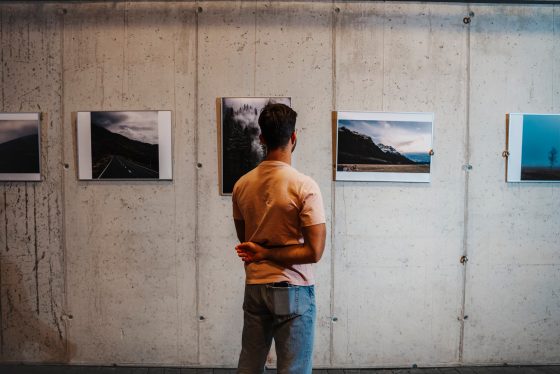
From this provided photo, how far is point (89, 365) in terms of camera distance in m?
2.96

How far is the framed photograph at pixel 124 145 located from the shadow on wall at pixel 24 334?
0.92 metres

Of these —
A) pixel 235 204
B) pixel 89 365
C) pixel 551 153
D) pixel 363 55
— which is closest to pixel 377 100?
pixel 363 55

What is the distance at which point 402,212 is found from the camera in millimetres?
2963

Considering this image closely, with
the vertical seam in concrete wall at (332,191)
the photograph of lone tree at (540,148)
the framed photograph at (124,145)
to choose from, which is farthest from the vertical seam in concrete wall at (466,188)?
the framed photograph at (124,145)

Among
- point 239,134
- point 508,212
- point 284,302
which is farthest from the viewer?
point 508,212

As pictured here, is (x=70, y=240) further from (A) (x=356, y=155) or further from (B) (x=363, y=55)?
(B) (x=363, y=55)

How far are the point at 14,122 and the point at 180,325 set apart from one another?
1.87 meters

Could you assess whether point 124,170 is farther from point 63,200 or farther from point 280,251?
point 280,251

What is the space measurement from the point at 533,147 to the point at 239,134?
212 cm

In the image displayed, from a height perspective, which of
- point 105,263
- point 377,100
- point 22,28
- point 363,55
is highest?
point 22,28

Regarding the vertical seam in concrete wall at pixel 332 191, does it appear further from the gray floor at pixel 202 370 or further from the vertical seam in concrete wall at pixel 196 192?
the vertical seam in concrete wall at pixel 196 192

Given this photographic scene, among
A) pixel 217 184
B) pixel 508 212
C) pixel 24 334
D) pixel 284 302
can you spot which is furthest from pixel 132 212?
pixel 508 212

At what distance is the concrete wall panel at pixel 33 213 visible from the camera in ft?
9.52

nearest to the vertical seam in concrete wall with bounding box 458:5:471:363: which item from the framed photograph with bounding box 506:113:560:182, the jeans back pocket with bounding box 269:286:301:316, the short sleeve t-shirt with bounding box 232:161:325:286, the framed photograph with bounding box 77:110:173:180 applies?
the framed photograph with bounding box 506:113:560:182
